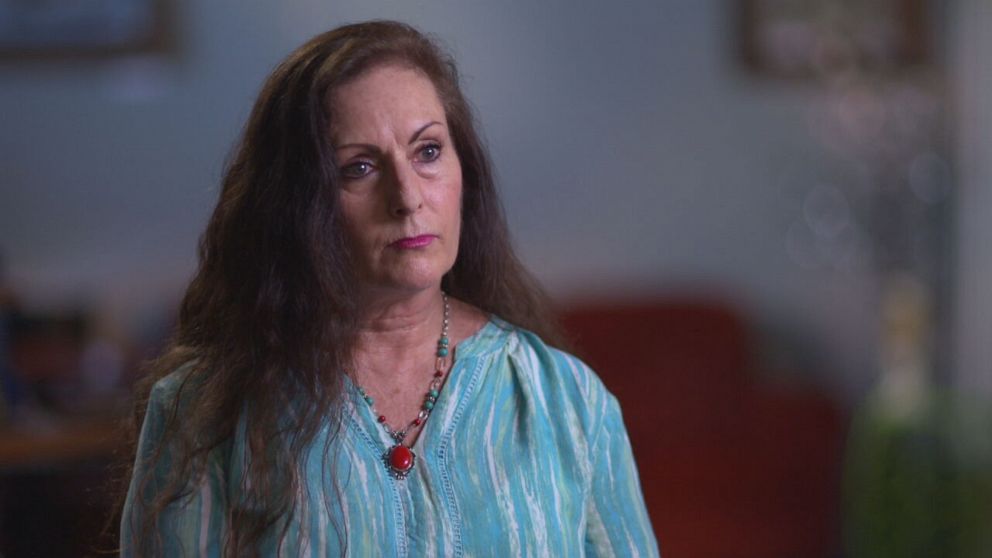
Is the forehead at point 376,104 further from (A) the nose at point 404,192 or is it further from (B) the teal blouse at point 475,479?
(B) the teal blouse at point 475,479

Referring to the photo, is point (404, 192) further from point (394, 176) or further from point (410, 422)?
point (410, 422)

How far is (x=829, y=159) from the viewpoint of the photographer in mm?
3994

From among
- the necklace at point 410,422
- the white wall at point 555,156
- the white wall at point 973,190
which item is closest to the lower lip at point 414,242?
the necklace at point 410,422

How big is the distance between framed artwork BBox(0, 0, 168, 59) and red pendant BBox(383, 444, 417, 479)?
9.74 feet

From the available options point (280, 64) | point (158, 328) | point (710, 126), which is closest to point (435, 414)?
point (280, 64)

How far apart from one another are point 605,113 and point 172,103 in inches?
51.2

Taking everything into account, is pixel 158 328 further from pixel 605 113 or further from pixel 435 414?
pixel 435 414

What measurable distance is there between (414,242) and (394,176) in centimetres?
5

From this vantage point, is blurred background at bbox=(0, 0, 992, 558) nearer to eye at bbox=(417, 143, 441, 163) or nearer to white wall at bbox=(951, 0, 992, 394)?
white wall at bbox=(951, 0, 992, 394)

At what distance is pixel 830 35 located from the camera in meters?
3.96

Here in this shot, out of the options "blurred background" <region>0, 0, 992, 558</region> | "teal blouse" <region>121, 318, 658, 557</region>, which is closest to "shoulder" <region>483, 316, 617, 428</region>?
"teal blouse" <region>121, 318, 658, 557</region>

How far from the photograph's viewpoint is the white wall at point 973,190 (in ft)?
12.9

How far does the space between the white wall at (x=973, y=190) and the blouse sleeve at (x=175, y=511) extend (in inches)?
135

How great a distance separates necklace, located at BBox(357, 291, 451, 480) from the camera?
917 mm
